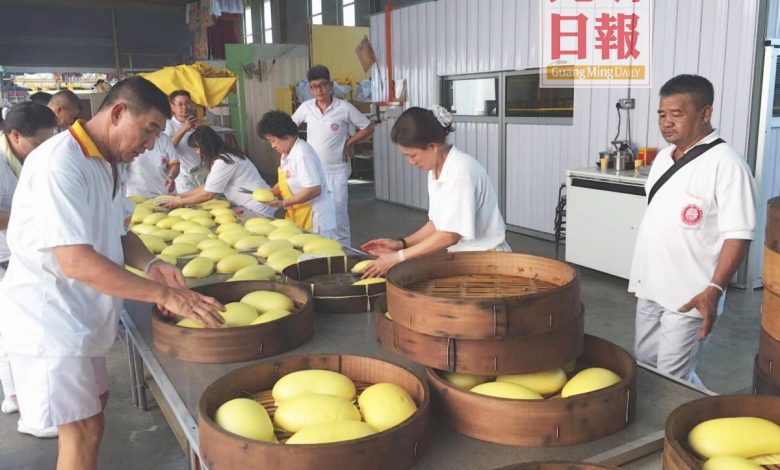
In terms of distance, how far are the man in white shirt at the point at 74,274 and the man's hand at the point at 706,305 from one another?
1586 millimetres

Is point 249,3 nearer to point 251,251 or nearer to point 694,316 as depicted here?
point 251,251

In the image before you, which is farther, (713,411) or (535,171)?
(535,171)

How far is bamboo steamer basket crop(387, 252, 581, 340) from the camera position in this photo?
1.40m

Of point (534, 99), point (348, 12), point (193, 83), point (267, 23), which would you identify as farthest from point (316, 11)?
point (534, 99)

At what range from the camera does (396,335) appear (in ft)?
5.20

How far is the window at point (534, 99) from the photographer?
6102 mm

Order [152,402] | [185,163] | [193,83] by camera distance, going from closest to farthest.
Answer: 1. [152,402]
2. [185,163]
3. [193,83]

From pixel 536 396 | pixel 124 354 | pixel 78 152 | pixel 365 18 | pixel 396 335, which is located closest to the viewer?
pixel 536 396

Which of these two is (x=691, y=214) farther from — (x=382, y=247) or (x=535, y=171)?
(x=535, y=171)

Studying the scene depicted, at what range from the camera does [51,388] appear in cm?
187

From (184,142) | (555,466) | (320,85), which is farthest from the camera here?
(320,85)

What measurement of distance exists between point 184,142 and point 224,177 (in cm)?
89

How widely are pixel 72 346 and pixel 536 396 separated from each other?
135 centimetres

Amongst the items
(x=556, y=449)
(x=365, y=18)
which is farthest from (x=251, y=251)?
(x=365, y=18)
